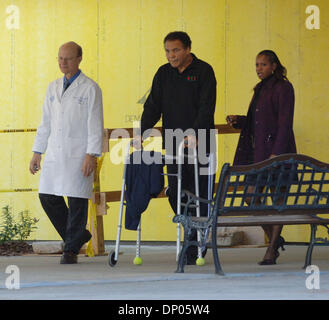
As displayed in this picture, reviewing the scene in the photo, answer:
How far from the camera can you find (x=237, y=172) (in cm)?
515

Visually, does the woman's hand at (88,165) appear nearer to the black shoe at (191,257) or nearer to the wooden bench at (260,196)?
the black shoe at (191,257)

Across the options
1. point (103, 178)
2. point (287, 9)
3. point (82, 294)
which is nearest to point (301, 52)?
point (287, 9)

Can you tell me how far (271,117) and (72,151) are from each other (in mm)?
1506

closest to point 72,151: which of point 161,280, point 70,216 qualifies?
point 70,216

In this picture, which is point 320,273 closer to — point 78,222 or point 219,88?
point 78,222

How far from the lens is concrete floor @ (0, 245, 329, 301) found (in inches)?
172

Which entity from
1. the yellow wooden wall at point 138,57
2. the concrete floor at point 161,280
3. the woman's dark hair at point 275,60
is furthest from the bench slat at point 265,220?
the yellow wooden wall at point 138,57

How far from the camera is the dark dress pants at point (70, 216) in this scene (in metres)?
6.61

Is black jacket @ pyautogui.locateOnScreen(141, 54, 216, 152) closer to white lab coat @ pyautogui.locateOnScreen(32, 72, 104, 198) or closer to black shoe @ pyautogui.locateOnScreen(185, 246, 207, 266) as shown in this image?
white lab coat @ pyautogui.locateOnScreen(32, 72, 104, 198)

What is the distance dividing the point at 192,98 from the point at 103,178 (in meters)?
2.72

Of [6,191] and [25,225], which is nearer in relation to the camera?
[25,225]

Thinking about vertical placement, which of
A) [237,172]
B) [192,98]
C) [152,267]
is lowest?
[152,267]

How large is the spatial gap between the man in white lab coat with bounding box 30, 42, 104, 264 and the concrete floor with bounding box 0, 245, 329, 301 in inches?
12.6
